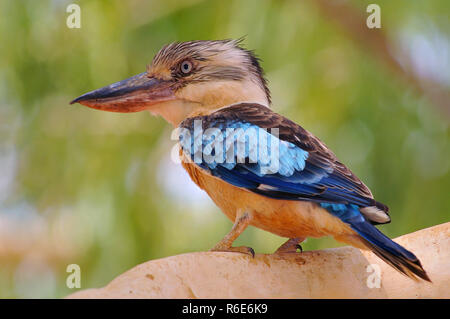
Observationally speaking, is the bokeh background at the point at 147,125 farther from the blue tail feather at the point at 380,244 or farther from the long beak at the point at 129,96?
the blue tail feather at the point at 380,244

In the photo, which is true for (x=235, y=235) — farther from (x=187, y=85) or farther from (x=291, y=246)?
(x=187, y=85)

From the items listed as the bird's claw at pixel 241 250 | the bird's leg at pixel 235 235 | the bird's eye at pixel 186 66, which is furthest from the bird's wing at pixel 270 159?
the bird's eye at pixel 186 66

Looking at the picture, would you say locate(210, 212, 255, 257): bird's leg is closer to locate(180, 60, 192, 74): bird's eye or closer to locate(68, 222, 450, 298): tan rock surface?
locate(68, 222, 450, 298): tan rock surface

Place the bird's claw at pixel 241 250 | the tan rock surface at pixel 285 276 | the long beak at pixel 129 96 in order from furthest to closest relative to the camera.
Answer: the long beak at pixel 129 96 < the bird's claw at pixel 241 250 < the tan rock surface at pixel 285 276

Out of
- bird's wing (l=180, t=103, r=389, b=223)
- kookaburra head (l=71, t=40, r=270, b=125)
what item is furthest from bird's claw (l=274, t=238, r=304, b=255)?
kookaburra head (l=71, t=40, r=270, b=125)

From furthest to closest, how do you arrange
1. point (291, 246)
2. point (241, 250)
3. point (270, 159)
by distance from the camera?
1. point (291, 246)
2. point (270, 159)
3. point (241, 250)

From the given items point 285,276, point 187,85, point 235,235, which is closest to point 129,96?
point 187,85
